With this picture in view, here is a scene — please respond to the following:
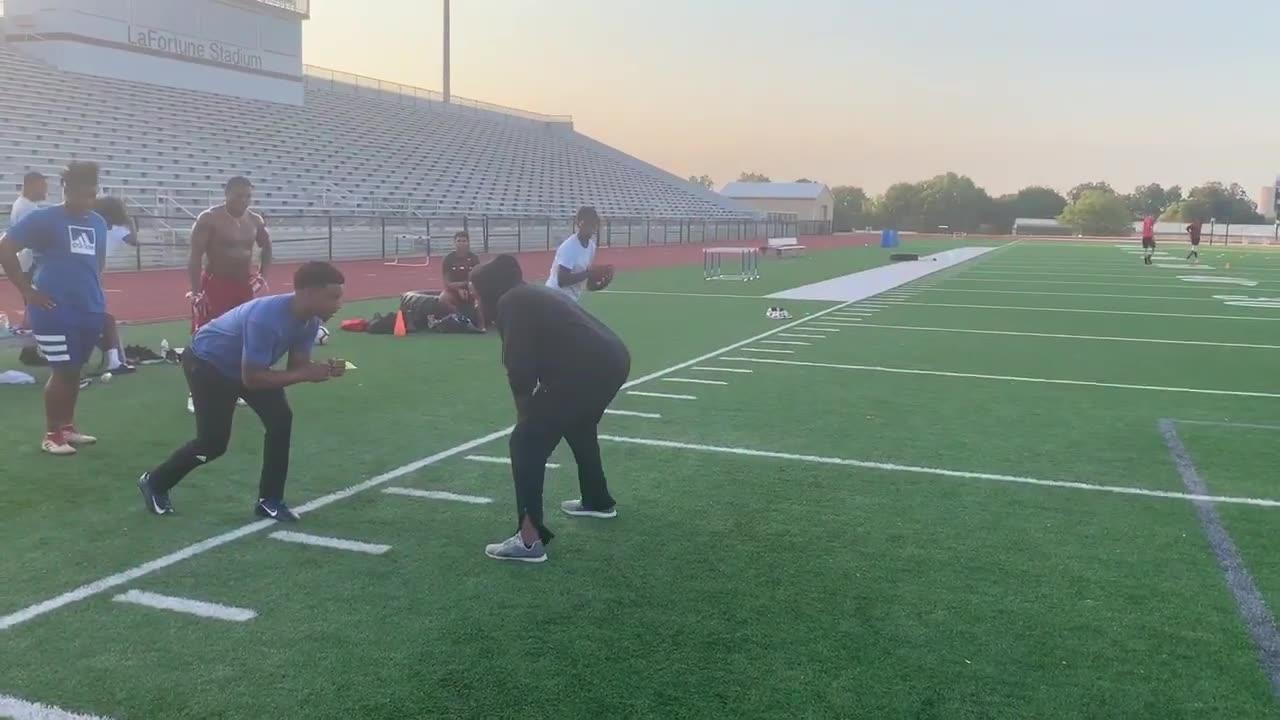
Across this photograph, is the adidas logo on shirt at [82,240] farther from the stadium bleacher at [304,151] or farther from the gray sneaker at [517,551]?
the stadium bleacher at [304,151]

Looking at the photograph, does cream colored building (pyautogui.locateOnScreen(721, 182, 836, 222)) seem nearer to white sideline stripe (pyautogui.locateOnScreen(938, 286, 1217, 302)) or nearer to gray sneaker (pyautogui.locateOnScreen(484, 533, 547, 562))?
white sideline stripe (pyautogui.locateOnScreen(938, 286, 1217, 302))

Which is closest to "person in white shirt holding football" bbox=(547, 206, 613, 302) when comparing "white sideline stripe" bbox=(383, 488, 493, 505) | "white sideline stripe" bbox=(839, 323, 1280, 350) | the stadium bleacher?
"white sideline stripe" bbox=(383, 488, 493, 505)

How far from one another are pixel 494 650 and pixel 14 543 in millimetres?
2603

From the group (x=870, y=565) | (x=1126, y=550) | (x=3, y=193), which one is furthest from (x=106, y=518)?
(x=3, y=193)

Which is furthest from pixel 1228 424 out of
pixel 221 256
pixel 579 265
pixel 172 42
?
pixel 172 42

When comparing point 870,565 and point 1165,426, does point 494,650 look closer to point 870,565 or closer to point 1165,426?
point 870,565

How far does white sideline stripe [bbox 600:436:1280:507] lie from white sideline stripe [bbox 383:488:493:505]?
5.13ft

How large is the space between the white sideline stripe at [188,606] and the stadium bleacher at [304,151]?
21558mm

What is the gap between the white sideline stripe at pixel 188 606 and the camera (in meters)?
3.82

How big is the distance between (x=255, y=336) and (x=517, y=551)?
157cm

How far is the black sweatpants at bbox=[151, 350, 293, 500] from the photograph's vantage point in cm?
480

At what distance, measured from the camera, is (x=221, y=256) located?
7.07 metres

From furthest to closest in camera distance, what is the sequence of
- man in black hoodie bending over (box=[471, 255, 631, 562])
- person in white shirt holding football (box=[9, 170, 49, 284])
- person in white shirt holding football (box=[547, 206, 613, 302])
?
person in white shirt holding football (box=[9, 170, 49, 284]) → person in white shirt holding football (box=[547, 206, 613, 302]) → man in black hoodie bending over (box=[471, 255, 631, 562])

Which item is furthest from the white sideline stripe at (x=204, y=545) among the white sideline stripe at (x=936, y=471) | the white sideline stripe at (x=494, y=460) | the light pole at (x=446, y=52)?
the light pole at (x=446, y=52)
